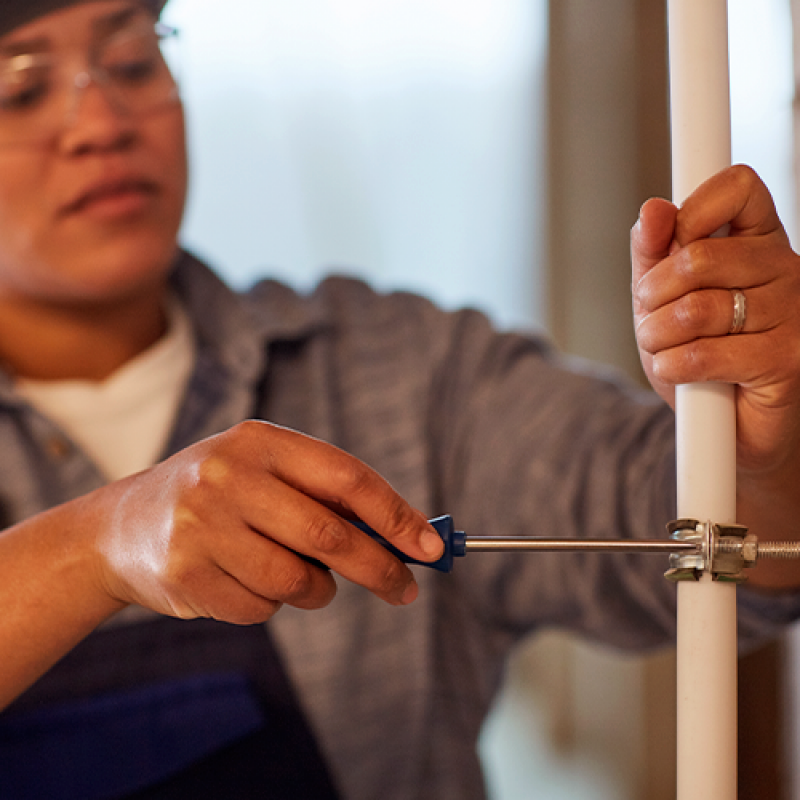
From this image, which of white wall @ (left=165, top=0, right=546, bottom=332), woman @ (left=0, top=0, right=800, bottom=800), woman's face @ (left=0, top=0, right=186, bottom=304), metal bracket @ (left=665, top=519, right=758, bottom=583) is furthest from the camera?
white wall @ (left=165, top=0, right=546, bottom=332)

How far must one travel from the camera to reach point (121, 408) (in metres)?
0.75

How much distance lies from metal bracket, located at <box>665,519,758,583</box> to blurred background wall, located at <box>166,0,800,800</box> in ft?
2.79

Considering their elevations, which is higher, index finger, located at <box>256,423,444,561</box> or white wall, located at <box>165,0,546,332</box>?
white wall, located at <box>165,0,546,332</box>

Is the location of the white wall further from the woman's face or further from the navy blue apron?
the navy blue apron

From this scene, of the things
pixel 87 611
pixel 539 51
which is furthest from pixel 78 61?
pixel 539 51

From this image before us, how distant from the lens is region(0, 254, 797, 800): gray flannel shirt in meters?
0.68

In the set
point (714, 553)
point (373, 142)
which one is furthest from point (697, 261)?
point (373, 142)

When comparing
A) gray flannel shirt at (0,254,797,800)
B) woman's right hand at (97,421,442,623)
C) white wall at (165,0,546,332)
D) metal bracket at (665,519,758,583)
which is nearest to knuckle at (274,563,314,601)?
woman's right hand at (97,421,442,623)

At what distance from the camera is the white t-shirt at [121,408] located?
74 centimetres

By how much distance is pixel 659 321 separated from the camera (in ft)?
1.25

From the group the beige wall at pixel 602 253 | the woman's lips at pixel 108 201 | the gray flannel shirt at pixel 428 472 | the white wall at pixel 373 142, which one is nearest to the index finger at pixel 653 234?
the gray flannel shirt at pixel 428 472

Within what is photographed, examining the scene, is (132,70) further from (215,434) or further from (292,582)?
(292,582)

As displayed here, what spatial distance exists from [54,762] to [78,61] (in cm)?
54

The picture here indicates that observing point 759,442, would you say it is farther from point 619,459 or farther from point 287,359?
point 287,359
